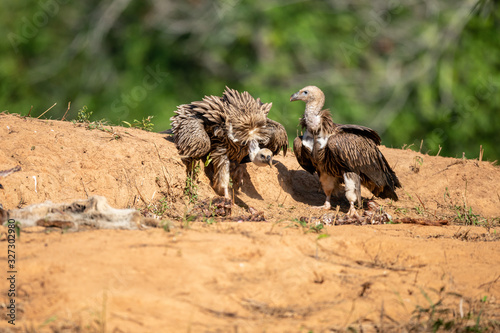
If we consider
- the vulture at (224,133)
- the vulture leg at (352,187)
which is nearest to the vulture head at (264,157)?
the vulture at (224,133)

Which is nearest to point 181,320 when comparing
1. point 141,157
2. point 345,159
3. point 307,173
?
point 141,157

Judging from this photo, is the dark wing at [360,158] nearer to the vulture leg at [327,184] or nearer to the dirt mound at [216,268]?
the vulture leg at [327,184]

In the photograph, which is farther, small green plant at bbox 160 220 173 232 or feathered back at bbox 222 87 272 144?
feathered back at bbox 222 87 272 144

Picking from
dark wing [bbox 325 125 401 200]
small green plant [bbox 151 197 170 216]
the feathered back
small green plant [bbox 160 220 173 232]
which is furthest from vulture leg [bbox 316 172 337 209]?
small green plant [bbox 160 220 173 232]

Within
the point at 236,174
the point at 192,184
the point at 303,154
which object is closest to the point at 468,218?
the point at 303,154

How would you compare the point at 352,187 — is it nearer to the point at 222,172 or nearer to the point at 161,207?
the point at 222,172

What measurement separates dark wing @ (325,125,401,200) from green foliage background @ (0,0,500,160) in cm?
450

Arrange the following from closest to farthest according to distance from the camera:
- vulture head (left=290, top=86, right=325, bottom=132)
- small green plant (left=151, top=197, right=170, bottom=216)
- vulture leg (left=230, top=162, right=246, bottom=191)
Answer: small green plant (left=151, top=197, right=170, bottom=216)
vulture head (left=290, top=86, right=325, bottom=132)
vulture leg (left=230, top=162, right=246, bottom=191)

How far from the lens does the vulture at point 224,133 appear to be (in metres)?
6.23

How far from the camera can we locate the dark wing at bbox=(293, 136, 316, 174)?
6.74m

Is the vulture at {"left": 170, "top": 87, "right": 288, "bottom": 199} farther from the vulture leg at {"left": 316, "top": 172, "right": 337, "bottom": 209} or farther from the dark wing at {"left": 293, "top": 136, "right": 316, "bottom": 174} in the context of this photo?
the vulture leg at {"left": 316, "top": 172, "right": 337, "bottom": 209}

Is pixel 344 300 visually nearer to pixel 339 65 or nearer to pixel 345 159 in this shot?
pixel 345 159

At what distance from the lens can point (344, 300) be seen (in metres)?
3.44

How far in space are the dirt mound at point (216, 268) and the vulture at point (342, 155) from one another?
113 centimetres
